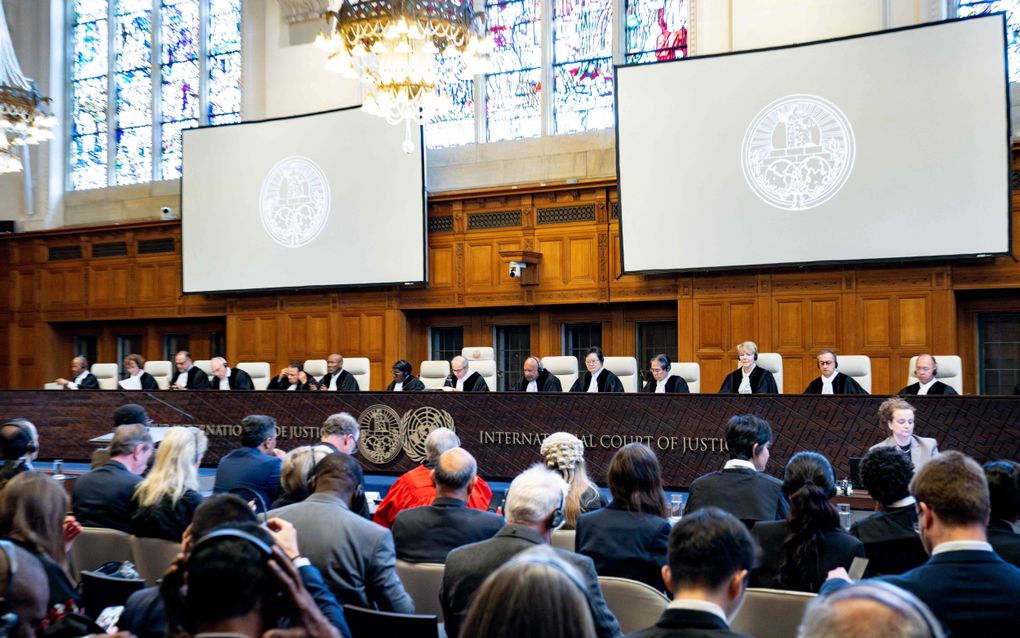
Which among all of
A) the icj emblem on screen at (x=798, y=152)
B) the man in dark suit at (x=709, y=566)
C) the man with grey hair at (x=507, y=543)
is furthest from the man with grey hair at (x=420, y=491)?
the icj emblem on screen at (x=798, y=152)

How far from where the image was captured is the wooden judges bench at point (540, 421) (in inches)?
248

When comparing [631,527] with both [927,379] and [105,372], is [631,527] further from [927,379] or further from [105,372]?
[105,372]

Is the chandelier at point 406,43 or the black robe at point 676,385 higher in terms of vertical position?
the chandelier at point 406,43

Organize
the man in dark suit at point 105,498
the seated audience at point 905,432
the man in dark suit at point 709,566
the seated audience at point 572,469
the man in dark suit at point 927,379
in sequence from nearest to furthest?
the man in dark suit at point 709,566 → the seated audience at point 572,469 → the man in dark suit at point 105,498 → the seated audience at point 905,432 → the man in dark suit at point 927,379

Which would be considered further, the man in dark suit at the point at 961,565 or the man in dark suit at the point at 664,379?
the man in dark suit at the point at 664,379

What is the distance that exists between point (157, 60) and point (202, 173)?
2857mm

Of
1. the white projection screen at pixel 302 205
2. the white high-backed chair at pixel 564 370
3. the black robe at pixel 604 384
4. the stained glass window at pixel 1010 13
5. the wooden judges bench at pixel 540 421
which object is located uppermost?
the stained glass window at pixel 1010 13

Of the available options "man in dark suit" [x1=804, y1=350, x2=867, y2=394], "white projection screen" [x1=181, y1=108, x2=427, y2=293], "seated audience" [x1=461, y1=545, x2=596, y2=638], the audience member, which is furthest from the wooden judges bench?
"seated audience" [x1=461, y1=545, x2=596, y2=638]

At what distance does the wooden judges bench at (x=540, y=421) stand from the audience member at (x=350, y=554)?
4.29m

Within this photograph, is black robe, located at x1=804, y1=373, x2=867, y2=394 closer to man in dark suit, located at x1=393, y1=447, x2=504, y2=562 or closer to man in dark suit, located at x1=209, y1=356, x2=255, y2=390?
man in dark suit, located at x1=393, y1=447, x2=504, y2=562

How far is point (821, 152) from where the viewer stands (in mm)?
9750

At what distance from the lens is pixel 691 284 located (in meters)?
10.6

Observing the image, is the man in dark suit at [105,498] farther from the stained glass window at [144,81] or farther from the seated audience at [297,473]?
the stained glass window at [144,81]

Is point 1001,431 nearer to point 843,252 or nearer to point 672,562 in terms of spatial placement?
point 843,252
